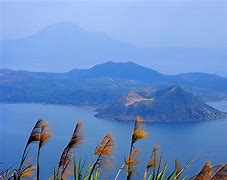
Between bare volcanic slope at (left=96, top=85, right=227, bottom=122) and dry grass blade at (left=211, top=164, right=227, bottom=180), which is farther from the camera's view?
bare volcanic slope at (left=96, top=85, right=227, bottom=122)

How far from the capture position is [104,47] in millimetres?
187375

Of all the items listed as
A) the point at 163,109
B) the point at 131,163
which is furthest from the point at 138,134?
the point at 163,109

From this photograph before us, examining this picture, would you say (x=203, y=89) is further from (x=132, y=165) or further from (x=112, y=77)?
(x=132, y=165)

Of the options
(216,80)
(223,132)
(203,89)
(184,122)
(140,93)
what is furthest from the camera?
(216,80)

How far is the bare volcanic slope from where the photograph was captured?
186 ft

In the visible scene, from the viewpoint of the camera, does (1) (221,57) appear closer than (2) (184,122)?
No

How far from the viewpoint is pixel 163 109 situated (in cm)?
5869

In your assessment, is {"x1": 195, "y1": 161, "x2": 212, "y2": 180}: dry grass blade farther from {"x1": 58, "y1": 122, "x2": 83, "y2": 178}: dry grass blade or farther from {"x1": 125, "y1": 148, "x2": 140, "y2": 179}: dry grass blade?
{"x1": 58, "y1": 122, "x2": 83, "y2": 178}: dry grass blade

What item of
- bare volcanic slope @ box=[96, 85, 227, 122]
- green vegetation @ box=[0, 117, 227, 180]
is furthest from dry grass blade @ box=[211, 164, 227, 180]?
bare volcanic slope @ box=[96, 85, 227, 122]

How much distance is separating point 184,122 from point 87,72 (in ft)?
153

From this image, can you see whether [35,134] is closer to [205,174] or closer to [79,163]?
[79,163]

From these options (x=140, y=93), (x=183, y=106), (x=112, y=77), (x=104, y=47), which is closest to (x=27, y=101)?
(x=140, y=93)

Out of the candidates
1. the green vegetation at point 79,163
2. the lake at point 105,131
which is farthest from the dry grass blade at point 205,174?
the lake at point 105,131

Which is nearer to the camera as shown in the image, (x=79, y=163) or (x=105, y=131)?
(x=79, y=163)
